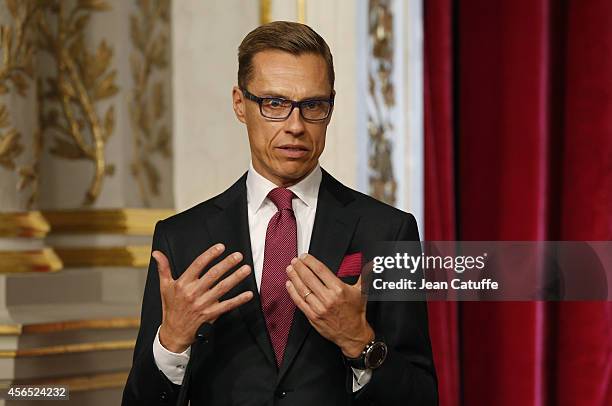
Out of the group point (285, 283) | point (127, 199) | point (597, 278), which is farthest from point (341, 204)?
point (127, 199)

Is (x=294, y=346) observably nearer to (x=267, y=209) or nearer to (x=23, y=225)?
(x=267, y=209)

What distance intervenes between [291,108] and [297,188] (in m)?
0.12

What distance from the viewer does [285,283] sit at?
1.32m

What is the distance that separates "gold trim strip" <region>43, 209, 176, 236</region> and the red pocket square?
1124 mm

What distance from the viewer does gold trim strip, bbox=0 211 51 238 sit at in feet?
7.12

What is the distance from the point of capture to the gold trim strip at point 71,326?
208 cm

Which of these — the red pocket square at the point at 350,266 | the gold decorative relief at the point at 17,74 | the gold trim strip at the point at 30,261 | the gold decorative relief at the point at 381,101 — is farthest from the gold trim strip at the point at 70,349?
the red pocket square at the point at 350,266

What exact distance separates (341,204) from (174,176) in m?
1.12

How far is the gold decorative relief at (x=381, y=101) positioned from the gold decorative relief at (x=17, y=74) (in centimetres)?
80

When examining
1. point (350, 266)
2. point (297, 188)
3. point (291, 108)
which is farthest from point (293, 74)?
point (350, 266)

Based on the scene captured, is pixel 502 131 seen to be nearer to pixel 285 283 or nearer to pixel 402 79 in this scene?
pixel 402 79

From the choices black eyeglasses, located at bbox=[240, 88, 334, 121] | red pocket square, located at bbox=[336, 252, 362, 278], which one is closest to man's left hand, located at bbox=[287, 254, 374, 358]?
red pocket square, located at bbox=[336, 252, 362, 278]

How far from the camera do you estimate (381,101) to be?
7.90 feet

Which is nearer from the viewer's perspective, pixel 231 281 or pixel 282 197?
pixel 231 281
